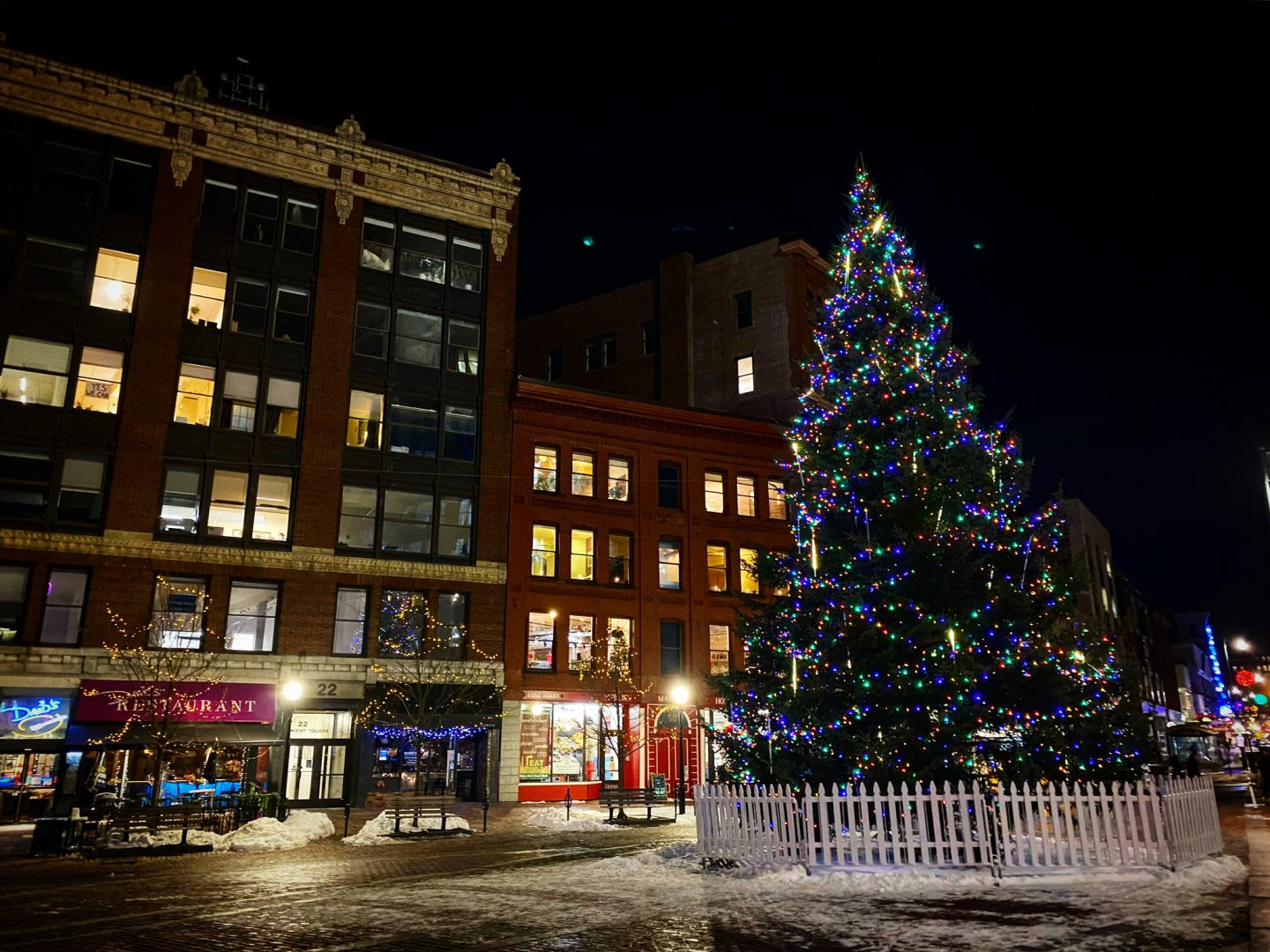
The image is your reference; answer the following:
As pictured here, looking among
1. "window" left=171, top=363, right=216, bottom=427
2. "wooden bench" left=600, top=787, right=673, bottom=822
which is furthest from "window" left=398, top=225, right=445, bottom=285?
"wooden bench" left=600, top=787, right=673, bottom=822

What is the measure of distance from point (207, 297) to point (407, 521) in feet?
35.8

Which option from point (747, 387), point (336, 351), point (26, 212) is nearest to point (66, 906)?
point (336, 351)

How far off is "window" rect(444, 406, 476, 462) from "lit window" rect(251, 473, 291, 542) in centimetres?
631

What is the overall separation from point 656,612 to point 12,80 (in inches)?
1210

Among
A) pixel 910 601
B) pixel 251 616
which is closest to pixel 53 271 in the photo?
pixel 251 616

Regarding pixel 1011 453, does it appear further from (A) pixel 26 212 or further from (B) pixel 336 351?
(A) pixel 26 212

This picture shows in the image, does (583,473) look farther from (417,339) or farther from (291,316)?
(291,316)

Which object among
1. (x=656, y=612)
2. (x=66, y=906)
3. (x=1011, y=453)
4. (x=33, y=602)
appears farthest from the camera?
(x=656, y=612)

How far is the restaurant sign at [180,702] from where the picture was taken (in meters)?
27.8

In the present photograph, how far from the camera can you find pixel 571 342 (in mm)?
56156

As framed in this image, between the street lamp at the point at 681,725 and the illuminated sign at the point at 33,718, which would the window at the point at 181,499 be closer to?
the illuminated sign at the point at 33,718

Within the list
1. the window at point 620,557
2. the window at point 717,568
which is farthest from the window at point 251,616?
the window at point 717,568

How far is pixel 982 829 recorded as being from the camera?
529 inches

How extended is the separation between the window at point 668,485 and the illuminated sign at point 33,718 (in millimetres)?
23576
